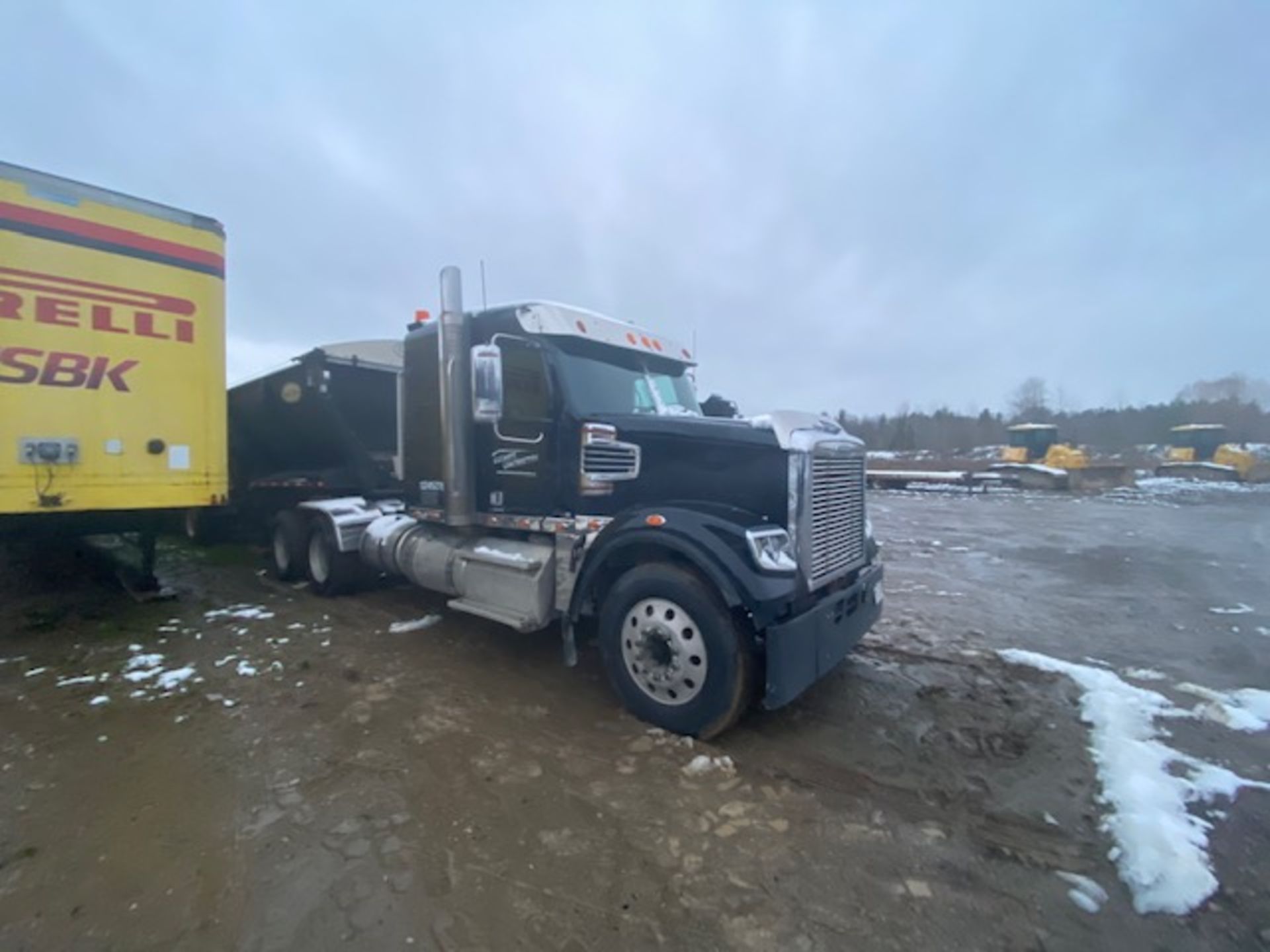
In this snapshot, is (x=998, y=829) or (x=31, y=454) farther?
(x=31, y=454)

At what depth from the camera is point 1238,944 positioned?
2357mm

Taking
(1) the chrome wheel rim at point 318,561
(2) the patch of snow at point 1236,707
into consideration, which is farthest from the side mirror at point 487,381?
(2) the patch of snow at point 1236,707

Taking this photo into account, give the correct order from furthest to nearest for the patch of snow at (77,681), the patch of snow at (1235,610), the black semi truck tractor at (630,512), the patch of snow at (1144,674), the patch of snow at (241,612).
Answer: the patch of snow at (1235,610)
the patch of snow at (241,612)
the patch of snow at (1144,674)
the patch of snow at (77,681)
the black semi truck tractor at (630,512)

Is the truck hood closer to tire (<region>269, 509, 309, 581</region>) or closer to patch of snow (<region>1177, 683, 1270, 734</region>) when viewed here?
patch of snow (<region>1177, 683, 1270, 734</region>)

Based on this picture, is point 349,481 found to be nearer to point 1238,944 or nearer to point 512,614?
point 512,614

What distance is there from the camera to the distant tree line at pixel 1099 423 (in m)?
56.3

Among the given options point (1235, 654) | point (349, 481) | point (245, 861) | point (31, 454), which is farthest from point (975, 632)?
point (31, 454)

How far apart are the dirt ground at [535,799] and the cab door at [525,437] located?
1.39 meters

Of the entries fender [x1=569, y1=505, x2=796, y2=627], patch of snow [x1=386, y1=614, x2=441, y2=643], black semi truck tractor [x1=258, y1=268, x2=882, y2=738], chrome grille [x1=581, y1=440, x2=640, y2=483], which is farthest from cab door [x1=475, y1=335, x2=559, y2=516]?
patch of snow [x1=386, y1=614, x2=441, y2=643]

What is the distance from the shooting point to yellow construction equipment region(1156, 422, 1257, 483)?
31.4m

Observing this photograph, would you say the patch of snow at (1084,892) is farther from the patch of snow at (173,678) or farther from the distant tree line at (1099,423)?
the distant tree line at (1099,423)

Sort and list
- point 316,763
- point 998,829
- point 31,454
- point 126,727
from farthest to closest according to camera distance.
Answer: point 31,454 < point 126,727 < point 316,763 < point 998,829

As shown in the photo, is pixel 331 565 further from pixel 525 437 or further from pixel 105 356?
pixel 525 437

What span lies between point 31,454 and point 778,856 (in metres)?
6.21
